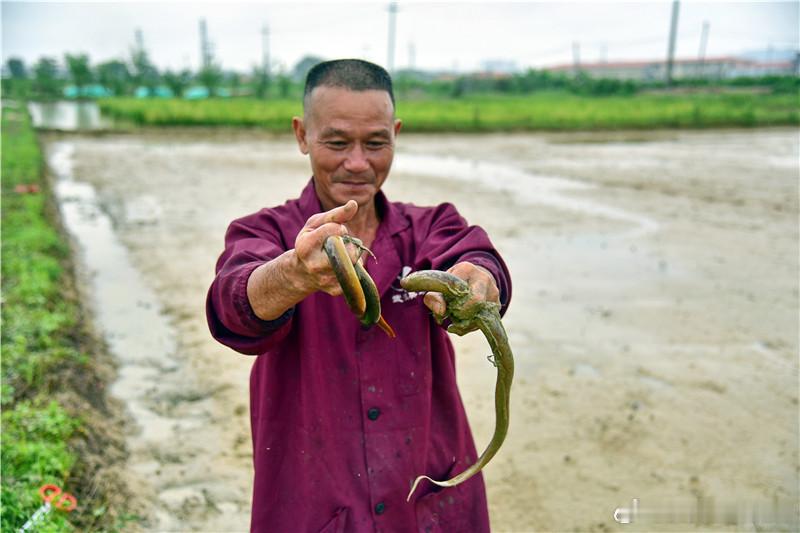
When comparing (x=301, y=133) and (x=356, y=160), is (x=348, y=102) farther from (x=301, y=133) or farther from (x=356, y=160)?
(x=301, y=133)

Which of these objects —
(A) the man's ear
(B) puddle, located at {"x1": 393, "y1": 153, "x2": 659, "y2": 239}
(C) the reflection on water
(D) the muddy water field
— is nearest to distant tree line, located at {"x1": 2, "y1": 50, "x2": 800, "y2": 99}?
(C) the reflection on water

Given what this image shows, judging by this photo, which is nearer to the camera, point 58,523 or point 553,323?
point 58,523

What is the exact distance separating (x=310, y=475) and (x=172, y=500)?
1.99 m

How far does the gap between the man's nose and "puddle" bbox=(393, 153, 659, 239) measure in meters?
7.82

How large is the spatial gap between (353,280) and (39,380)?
3.35 m

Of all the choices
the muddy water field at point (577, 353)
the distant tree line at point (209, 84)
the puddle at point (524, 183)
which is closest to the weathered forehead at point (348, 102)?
the muddy water field at point (577, 353)

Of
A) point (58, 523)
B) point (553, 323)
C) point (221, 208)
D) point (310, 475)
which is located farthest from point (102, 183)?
point (310, 475)

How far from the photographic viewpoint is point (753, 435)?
403cm

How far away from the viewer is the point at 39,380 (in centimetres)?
391

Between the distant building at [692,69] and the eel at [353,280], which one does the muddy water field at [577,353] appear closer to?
the eel at [353,280]

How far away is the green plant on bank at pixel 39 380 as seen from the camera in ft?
9.53

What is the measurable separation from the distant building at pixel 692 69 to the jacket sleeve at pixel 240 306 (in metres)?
11.5

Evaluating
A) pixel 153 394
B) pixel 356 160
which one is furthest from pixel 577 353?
pixel 356 160

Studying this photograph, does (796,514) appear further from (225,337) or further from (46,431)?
(46,431)
